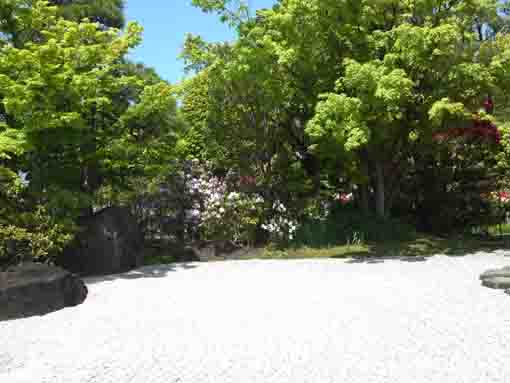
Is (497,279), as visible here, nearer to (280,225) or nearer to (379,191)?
(379,191)

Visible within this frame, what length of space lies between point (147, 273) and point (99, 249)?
1.05m

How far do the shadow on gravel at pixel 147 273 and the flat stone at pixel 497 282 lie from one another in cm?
489

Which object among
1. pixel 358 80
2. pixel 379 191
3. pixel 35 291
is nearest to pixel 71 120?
pixel 35 291

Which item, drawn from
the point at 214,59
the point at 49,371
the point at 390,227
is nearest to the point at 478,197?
the point at 390,227

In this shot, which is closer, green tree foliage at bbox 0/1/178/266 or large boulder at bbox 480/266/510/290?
large boulder at bbox 480/266/510/290

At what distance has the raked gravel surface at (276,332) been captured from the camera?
4.06 meters

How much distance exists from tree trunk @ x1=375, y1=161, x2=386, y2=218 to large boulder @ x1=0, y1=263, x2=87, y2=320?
725cm

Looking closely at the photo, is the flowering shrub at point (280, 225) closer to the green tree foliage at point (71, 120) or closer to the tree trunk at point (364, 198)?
the tree trunk at point (364, 198)

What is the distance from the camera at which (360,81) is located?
905cm

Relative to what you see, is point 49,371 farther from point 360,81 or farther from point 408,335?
point 360,81

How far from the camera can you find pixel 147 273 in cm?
886

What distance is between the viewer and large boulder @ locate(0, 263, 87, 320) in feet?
20.1

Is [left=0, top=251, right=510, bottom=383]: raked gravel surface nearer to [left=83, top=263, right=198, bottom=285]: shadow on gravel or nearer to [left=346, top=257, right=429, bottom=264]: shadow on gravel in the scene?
[left=83, top=263, right=198, bottom=285]: shadow on gravel

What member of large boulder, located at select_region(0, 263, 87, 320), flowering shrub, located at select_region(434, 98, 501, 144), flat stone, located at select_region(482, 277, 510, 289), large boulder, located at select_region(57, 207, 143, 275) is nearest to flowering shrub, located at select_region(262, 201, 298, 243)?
large boulder, located at select_region(57, 207, 143, 275)
